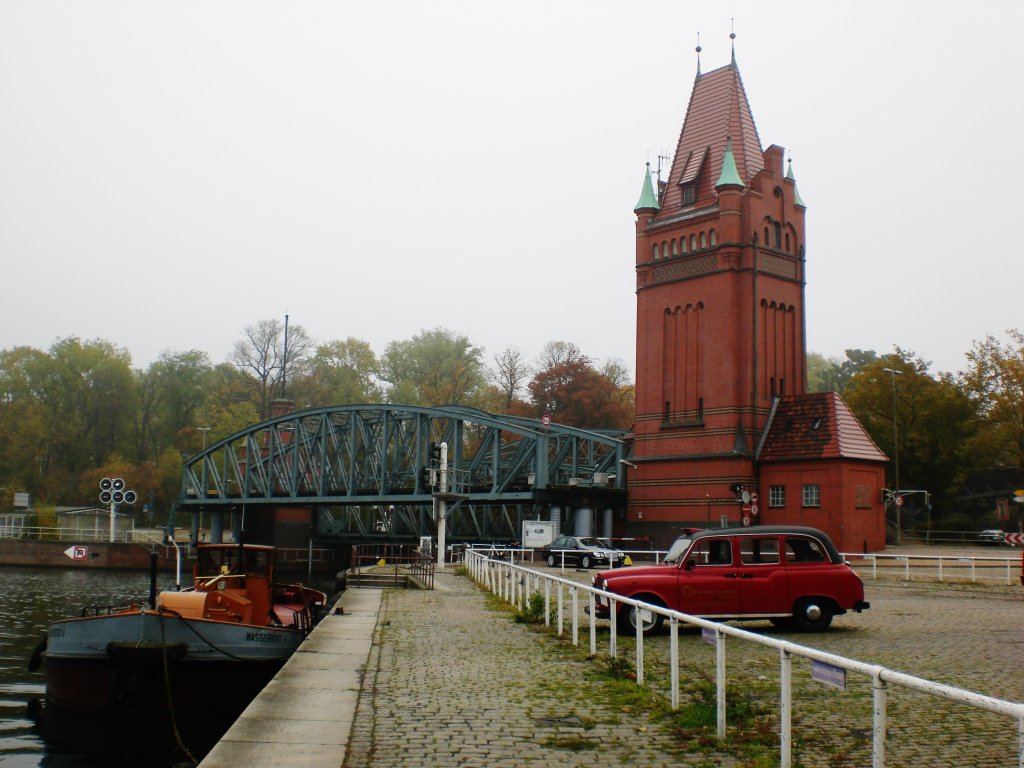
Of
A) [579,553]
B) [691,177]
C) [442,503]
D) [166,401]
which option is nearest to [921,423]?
[691,177]

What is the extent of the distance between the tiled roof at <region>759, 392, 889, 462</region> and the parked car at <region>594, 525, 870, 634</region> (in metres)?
33.8

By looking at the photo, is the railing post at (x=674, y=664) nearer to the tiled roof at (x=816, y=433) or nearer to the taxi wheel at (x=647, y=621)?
the taxi wheel at (x=647, y=621)

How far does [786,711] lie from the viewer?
7789mm

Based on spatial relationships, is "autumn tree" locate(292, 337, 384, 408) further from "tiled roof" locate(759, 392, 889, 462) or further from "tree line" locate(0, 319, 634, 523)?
"tiled roof" locate(759, 392, 889, 462)

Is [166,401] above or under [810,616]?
above

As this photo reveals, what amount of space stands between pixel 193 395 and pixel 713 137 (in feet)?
243

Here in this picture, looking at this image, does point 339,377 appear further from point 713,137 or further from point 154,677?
point 154,677

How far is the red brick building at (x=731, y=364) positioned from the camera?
170 feet

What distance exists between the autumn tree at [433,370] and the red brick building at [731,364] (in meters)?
49.4

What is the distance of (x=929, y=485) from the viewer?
244 ft

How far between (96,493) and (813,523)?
7196 cm

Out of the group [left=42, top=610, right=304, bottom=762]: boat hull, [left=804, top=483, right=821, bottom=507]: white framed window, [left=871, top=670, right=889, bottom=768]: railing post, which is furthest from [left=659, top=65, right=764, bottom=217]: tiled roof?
[left=871, top=670, right=889, bottom=768]: railing post

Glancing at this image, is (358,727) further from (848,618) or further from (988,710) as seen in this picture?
(848,618)

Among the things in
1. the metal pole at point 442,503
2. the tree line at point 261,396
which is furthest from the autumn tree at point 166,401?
the metal pole at point 442,503
